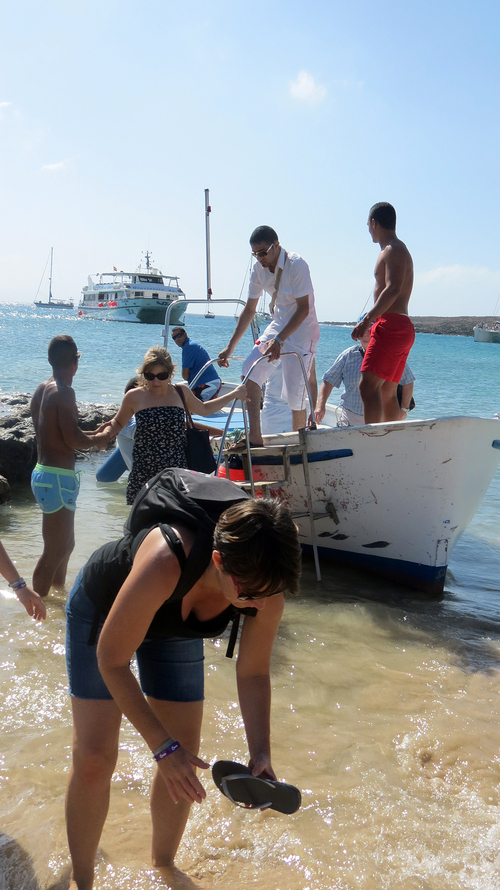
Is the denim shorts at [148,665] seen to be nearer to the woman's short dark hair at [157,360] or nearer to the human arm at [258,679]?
the human arm at [258,679]

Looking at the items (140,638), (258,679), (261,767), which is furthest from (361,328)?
(140,638)

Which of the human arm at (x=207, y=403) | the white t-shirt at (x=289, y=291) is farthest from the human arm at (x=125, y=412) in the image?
the white t-shirt at (x=289, y=291)

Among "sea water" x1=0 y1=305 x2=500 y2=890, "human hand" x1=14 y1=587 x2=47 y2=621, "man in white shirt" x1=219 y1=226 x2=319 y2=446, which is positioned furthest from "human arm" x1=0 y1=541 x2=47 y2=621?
"man in white shirt" x1=219 y1=226 x2=319 y2=446

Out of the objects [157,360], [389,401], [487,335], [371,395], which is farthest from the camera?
[487,335]

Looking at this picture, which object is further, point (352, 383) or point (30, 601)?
point (352, 383)

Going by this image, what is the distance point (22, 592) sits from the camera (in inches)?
103

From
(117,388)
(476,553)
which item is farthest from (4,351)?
Result: (476,553)

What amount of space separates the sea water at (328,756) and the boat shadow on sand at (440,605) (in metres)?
0.02

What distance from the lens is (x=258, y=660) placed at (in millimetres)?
2141

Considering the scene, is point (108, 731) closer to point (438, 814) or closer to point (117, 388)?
point (438, 814)

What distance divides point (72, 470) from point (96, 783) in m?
2.77

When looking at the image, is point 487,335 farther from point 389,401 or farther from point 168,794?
point 168,794

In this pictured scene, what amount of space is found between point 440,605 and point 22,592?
3.73m

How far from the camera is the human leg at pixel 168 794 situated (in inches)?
82.3
